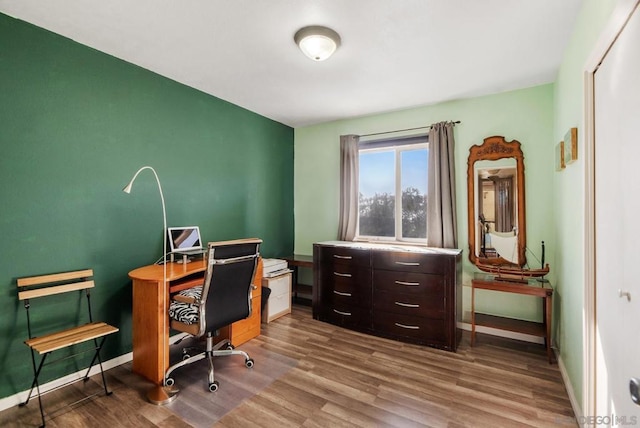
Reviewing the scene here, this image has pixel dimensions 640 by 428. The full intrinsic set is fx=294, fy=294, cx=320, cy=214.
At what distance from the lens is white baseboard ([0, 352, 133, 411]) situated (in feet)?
6.51

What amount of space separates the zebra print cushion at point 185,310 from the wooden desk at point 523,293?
248 centimetres

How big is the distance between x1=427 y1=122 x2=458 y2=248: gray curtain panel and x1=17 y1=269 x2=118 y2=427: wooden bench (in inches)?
126

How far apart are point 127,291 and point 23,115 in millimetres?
1543

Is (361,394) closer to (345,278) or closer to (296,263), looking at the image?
(345,278)

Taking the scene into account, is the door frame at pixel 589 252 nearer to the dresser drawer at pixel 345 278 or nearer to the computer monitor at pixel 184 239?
the dresser drawer at pixel 345 278

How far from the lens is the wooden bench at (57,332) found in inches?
75.4

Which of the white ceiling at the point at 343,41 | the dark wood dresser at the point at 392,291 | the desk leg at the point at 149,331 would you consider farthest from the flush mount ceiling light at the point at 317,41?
the desk leg at the point at 149,331

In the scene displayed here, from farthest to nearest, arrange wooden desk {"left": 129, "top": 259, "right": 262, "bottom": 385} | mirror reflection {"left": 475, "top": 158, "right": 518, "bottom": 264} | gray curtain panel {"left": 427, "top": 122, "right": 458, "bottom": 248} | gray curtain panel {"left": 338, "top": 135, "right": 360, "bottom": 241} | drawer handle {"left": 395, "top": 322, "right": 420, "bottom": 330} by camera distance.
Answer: gray curtain panel {"left": 338, "top": 135, "right": 360, "bottom": 241}
gray curtain panel {"left": 427, "top": 122, "right": 458, "bottom": 248}
mirror reflection {"left": 475, "top": 158, "right": 518, "bottom": 264}
drawer handle {"left": 395, "top": 322, "right": 420, "bottom": 330}
wooden desk {"left": 129, "top": 259, "right": 262, "bottom": 385}

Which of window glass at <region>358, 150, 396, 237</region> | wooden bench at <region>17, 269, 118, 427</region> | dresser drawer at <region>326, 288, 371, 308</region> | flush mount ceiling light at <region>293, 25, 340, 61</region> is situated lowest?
dresser drawer at <region>326, 288, 371, 308</region>

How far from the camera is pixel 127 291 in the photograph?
2.63m

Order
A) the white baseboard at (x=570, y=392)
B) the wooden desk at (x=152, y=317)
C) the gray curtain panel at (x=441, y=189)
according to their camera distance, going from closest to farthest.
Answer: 1. the white baseboard at (x=570, y=392)
2. the wooden desk at (x=152, y=317)
3. the gray curtain panel at (x=441, y=189)

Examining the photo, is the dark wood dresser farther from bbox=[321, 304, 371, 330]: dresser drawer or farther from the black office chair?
the black office chair

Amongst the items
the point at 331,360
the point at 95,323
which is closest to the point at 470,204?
the point at 331,360

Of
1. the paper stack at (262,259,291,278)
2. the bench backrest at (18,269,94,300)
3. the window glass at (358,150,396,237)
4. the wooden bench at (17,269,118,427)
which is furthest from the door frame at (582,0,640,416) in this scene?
the bench backrest at (18,269,94,300)
